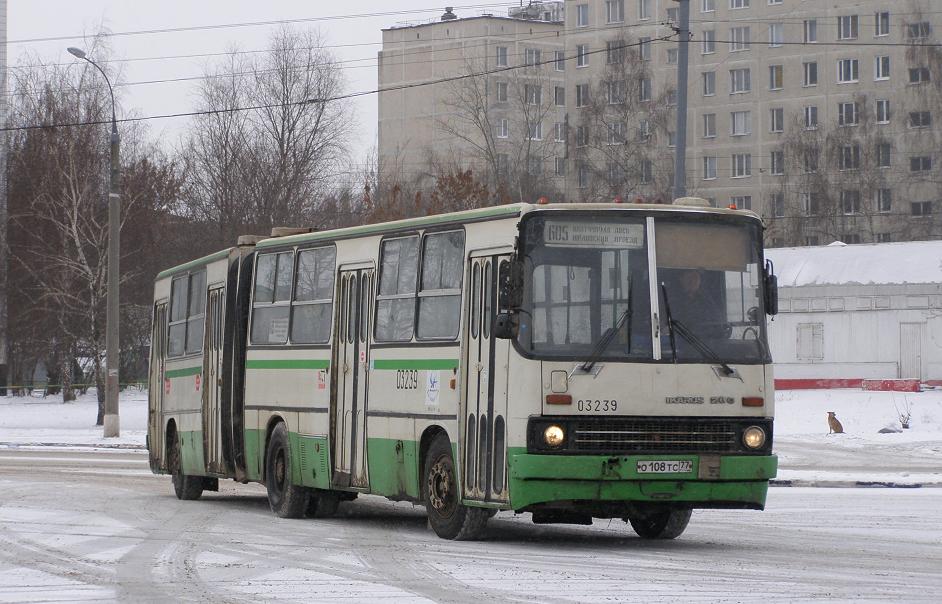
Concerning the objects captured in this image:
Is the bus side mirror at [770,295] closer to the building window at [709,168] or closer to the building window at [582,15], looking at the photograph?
the building window at [709,168]

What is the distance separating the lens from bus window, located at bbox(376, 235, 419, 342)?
15953mm

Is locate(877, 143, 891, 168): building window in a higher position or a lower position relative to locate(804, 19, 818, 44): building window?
lower

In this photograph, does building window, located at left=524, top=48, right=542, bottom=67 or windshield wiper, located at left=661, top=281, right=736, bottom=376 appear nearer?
windshield wiper, located at left=661, top=281, right=736, bottom=376

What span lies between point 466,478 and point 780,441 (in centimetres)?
2179

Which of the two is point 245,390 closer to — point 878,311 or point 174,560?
point 174,560

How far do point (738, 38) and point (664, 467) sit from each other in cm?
8770

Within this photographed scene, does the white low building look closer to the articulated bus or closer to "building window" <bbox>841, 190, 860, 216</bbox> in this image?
"building window" <bbox>841, 190, 860, 216</bbox>

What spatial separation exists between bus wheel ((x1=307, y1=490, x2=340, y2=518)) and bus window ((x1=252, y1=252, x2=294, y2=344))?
1.75 meters

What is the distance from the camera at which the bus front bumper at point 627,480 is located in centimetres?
1360

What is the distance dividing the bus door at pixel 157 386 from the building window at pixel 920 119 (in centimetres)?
7068

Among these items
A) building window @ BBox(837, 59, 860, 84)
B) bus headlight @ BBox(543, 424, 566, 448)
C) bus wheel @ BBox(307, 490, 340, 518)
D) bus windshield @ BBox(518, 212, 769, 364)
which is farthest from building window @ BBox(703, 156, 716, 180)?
bus headlight @ BBox(543, 424, 566, 448)

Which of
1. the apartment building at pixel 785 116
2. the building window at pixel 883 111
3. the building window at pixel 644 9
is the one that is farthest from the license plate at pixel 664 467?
the building window at pixel 644 9

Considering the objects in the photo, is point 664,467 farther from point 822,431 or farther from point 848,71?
point 848,71

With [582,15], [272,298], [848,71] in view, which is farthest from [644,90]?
[272,298]
